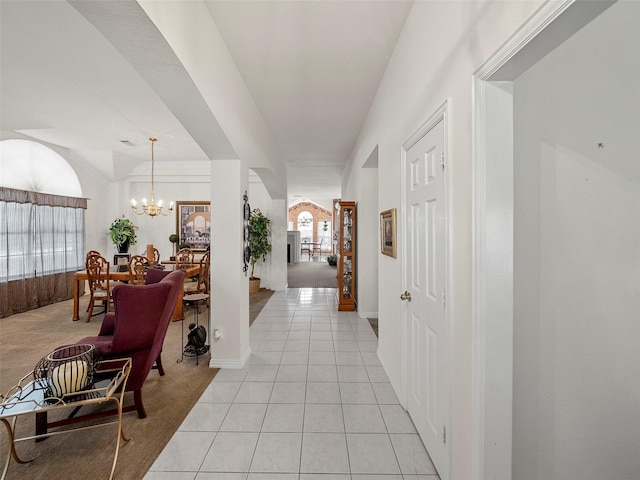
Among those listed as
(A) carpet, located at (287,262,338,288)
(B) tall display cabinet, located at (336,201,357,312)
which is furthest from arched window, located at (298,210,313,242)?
(B) tall display cabinet, located at (336,201,357,312)

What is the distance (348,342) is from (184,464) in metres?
2.35

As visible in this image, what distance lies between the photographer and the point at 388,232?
9.41 ft

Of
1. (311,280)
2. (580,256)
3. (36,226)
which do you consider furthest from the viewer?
(311,280)

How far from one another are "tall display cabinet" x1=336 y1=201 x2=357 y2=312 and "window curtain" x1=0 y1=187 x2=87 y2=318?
5.59m

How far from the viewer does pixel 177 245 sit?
7.42 m

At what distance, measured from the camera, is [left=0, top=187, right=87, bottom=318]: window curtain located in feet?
16.1

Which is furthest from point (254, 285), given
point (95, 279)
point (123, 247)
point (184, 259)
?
point (123, 247)

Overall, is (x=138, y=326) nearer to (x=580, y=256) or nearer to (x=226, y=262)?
(x=226, y=262)

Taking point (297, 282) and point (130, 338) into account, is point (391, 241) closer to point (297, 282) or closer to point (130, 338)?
point (130, 338)

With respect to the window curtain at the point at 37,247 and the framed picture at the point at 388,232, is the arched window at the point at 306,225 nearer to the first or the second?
the window curtain at the point at 37,247

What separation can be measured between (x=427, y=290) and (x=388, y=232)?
1068mm

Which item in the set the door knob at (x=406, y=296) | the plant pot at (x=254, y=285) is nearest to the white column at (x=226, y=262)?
the door knob at (x=406, y=296)

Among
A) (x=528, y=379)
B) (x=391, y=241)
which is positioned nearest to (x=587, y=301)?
(x=528, y=379)

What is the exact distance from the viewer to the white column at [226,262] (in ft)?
10.2
